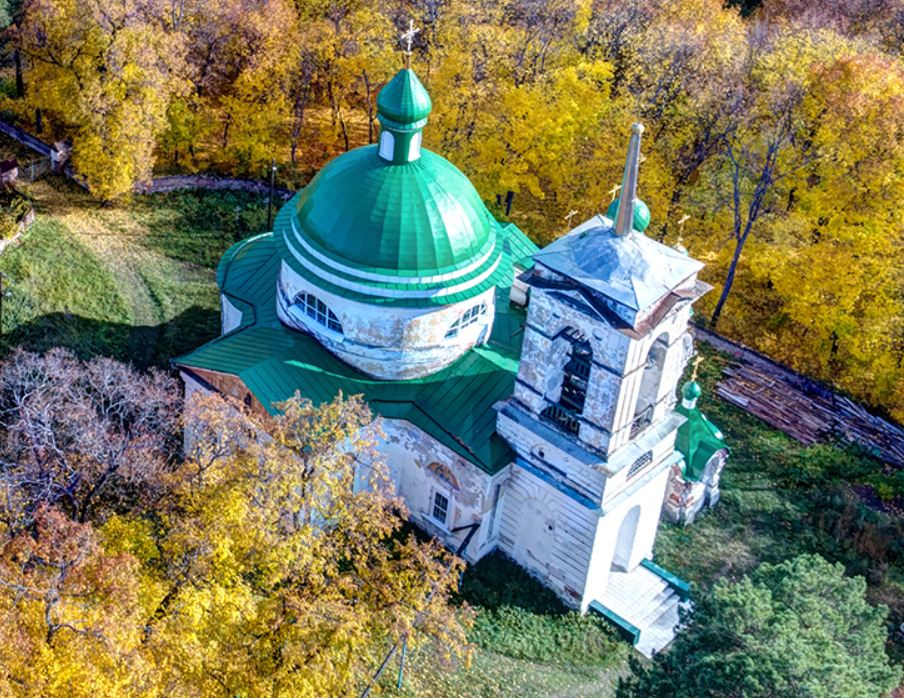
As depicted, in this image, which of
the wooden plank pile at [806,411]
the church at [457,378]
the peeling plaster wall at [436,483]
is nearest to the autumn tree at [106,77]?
the church at [457,378]

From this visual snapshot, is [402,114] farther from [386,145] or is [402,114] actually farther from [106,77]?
[106,77]

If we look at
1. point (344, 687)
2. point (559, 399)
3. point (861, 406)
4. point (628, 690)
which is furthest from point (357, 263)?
point (861, 406)

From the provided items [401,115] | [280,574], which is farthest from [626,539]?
[401,115]

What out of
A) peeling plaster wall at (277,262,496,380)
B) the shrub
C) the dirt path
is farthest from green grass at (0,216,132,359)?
the shrub

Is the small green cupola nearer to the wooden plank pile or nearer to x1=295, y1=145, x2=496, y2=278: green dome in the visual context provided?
x1=295, y1=145, x2=496, y2=278: green dome

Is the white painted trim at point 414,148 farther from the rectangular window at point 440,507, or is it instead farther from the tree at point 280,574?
the rectangular window at point 440,507

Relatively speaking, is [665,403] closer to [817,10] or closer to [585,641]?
[585,641]
